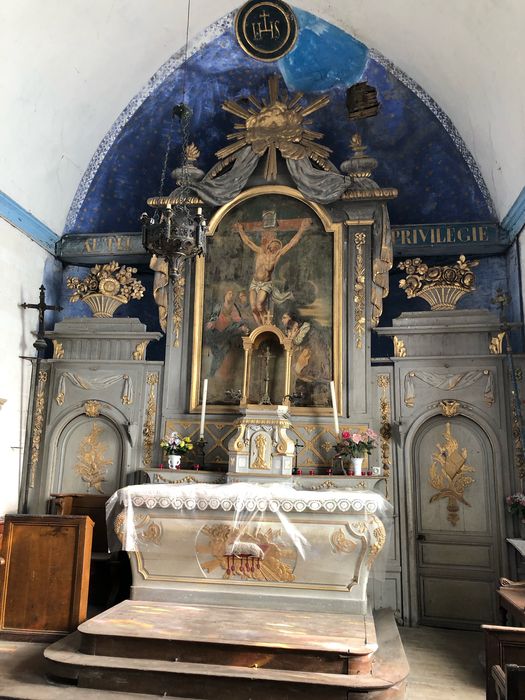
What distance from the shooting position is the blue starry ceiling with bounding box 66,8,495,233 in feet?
32.7

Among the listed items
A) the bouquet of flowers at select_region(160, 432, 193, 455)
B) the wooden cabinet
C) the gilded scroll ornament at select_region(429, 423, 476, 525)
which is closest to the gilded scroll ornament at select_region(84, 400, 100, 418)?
the bouquet of flowers at select_region(160, 432, 193, 455)

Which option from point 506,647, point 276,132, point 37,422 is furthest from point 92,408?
point 506,647

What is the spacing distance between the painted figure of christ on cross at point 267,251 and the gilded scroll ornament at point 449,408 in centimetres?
267

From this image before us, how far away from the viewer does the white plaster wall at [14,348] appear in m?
8.88

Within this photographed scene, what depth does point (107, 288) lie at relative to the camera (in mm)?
10102

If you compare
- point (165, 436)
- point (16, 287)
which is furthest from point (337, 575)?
point (16, 287)

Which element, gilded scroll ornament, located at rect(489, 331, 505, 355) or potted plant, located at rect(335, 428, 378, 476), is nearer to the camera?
potted plant, located at rect(335, 428, 378, 476)

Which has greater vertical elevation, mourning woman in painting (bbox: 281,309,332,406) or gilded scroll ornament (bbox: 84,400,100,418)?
mourning woman in painting (bbox: 281,309,332,406)

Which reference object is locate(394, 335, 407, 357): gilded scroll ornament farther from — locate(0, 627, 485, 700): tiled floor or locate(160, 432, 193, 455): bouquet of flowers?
locate(0, 627, 485, 700): tiled floor

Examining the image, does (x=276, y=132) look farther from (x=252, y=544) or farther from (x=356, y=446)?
(x=252, y=544)

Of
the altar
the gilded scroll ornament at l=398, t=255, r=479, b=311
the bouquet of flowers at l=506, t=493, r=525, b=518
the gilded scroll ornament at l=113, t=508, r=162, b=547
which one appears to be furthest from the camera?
the gilded scroll ornament at l=398, t=255, r=479, b=311

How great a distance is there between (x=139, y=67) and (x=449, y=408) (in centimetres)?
721

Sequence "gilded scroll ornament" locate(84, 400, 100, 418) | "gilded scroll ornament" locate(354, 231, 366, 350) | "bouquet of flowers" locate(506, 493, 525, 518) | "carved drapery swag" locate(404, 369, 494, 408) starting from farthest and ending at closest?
1. "gilded scroll ornament" locate(84, 400, 100, 418)
2. "gilded scroll ornament" locate(354, 231, 366, 350)
3. "carved drapery swag" locate(404, 369, 494, 408)
4. "bouquet of flowers" locate(506, 493, 525, 518)

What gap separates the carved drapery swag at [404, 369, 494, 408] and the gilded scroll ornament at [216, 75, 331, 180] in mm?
3477
